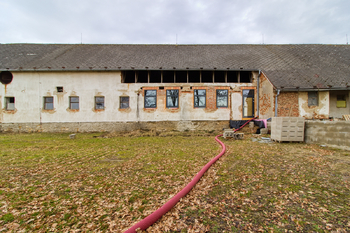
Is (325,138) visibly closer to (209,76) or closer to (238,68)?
(238,68)

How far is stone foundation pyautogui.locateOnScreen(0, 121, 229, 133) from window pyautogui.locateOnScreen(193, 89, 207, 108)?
1.46 m

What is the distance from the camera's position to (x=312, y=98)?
42.7 ft

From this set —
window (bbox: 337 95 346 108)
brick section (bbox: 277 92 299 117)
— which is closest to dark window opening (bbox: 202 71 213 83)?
brick section (bbox: 277 92 299 117)

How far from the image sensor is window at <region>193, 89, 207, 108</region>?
14.6 meters

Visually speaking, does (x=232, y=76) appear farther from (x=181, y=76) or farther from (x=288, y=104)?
(x=288, y=104)

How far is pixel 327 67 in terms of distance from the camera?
14.9 meters

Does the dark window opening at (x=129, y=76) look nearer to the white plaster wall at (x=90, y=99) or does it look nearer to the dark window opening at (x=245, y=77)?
the white plaster wall at (x=90, y=99)

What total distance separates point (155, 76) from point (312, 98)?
12647mm

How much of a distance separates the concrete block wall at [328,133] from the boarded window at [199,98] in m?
7.47

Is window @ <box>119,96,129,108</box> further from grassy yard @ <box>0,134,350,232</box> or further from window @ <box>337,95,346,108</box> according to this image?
window @ <box>337,95,346,108</box>

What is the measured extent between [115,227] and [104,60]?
52.6ft

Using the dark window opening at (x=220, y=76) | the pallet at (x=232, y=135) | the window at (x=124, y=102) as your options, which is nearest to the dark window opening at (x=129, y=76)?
the window at (x=124, y=102)

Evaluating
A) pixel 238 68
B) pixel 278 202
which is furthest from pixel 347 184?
pixel 238 68

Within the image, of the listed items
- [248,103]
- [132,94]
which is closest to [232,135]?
[248,103]
